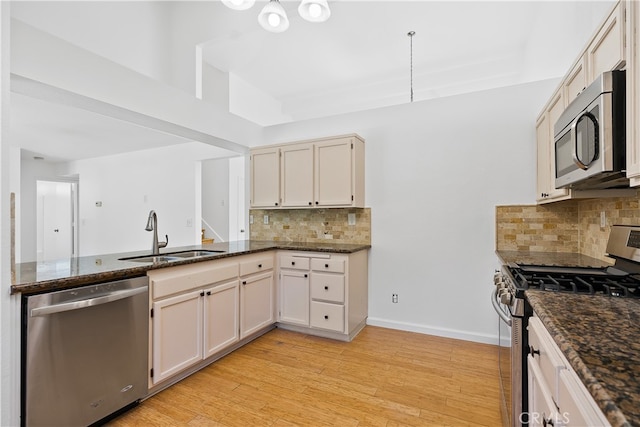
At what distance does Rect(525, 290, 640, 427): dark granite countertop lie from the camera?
57 centimetres

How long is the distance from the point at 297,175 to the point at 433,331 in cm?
218

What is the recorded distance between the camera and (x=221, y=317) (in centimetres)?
257

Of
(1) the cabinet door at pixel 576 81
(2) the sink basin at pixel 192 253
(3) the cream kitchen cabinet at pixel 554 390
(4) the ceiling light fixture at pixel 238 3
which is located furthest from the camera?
(2) the sink basin at pixel 192 253

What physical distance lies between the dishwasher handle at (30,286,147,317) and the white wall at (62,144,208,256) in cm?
326

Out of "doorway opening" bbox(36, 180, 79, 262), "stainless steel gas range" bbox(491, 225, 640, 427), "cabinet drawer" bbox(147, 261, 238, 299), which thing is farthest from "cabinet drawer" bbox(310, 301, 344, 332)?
"doorway opening" bbox(36, 180, 79, 262)

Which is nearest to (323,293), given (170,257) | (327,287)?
(327,287)

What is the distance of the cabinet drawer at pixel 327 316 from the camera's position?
9.82 ft

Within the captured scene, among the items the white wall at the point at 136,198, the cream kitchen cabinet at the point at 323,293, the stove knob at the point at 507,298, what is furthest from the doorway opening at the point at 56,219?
the stove knob at the point at 507,298

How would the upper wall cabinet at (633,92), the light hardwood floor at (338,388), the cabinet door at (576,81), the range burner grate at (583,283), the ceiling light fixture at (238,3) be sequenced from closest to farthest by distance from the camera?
the upper wall cabinet at (633,92) < the range burner grate at (583,283) < the cabinet door at (576,81) < the light hardwood floor at (338,388) < the ceiling light fixture at (238,3)

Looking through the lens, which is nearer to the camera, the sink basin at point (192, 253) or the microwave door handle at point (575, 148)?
the microwave door handle at point (575, 148)

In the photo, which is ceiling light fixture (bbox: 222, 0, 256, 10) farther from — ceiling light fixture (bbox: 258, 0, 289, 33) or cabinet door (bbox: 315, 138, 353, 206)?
cabinet door (bbox: 315, 138, 353, 206)

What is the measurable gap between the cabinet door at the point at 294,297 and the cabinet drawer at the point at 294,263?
0.05 metres

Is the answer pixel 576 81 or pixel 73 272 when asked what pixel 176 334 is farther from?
pixel 576 81

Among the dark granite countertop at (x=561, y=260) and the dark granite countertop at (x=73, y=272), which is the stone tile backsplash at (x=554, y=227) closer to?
the dark granite countertop at (x=561, y=260)
